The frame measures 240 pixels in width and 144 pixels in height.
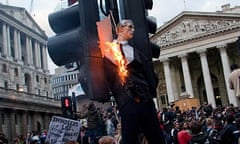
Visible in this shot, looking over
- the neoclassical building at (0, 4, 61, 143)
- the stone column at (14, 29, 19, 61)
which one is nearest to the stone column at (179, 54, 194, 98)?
the neoclassical building at (0, 4, 61, 143)

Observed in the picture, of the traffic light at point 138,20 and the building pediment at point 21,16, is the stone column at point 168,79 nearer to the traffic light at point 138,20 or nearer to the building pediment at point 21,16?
the building pediment at point 21,16

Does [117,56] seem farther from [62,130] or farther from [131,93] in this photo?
[62,130]

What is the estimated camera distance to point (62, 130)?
6207 mm

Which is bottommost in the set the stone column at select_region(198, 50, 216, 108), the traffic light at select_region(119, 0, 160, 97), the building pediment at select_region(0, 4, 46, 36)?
the traffic light at select_region(119, 0, 160, 97)

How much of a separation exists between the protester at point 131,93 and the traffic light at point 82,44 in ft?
0.35

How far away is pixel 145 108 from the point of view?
3049 millimetres

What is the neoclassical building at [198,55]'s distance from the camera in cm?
4966

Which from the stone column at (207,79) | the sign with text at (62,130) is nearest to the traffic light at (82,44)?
the sign with text at (62,130)

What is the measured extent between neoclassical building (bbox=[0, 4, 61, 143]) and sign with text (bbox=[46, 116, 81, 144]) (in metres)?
33.8

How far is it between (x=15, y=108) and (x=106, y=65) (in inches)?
1565

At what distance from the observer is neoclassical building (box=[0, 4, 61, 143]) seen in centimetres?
4041

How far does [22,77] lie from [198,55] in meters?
28.9

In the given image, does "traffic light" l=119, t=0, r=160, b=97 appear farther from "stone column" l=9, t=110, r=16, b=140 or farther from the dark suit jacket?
"stone column" l=9, t=110, r=16, b=140

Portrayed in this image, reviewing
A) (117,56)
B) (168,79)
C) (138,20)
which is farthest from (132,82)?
(168,79)
